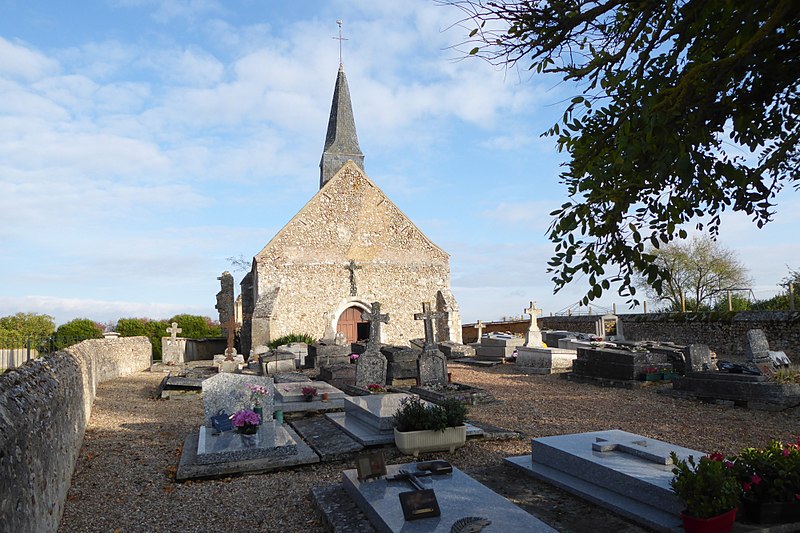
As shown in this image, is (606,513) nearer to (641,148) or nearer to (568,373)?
(641,148)

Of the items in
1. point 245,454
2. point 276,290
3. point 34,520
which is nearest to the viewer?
point 34,520

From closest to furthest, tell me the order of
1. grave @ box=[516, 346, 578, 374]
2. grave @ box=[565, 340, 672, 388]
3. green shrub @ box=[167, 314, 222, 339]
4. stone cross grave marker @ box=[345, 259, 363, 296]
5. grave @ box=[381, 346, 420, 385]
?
grave @ box=[565, 340, 672, 388] < grave @ box=[381, 346, 420, 385] < grave @ box=[516, 346, 578, 374] < stone cross grave marker @ box=[345, 259, 363, 296] < green shrub @ box=[167, 314, 222, 339]

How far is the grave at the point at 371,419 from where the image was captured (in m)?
7.01

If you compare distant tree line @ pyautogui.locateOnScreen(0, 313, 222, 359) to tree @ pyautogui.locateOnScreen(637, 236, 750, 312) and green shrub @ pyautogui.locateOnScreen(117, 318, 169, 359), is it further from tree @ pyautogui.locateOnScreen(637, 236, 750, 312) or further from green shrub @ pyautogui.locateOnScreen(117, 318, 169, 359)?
tree @ pyautogui.locateOnScreen(637, 236, 750, 312)

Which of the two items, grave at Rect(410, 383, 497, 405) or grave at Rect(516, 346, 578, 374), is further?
grave at Rect(516, 346, 578, 374)

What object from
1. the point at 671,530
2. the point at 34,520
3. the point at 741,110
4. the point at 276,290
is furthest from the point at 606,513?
the point at 276,290

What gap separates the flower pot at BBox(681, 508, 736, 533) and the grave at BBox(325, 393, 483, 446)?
3687 millimetres

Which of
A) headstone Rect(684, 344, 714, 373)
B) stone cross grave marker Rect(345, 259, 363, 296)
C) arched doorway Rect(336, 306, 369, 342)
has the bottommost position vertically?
headstone Rect(684, 344, 714, 373)

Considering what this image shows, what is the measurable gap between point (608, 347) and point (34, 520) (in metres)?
13.4

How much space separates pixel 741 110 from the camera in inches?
144

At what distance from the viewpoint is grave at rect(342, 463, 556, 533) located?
12.6 feet

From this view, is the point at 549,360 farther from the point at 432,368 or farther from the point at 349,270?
the point at 349,270

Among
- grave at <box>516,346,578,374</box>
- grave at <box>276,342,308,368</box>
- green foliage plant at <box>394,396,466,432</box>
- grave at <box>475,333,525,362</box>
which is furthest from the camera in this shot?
grave at <box>475,333,525,362</box>

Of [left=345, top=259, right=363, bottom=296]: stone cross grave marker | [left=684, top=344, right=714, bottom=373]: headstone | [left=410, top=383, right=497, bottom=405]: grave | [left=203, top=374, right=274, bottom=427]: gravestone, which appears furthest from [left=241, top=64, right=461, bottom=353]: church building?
[left=203, top=374, right=274, bottom=427]: gravestone
